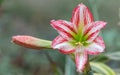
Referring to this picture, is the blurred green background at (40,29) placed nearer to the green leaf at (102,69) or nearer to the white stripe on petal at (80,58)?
the green leaf at (102,69)

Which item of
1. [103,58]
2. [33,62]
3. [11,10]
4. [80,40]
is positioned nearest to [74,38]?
[80,40]

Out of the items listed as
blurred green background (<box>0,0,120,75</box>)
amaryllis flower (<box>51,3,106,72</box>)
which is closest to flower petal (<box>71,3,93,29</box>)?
amaryllis flower (<box>51,3,106,72</box>)

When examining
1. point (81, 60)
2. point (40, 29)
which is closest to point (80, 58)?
point (81, 60)

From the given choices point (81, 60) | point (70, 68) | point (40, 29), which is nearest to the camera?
point (81, 60)

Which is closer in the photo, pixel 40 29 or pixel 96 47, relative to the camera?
pixel 96 47

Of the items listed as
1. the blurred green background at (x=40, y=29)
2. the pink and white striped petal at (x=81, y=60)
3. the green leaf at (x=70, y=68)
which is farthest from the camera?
the blurred green background at (x=40, y=29)

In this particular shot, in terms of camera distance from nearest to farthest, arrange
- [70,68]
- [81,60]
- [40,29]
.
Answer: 1. [81,60]
2. [70,68]
3. [40,29]

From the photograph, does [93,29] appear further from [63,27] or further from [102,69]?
[102,69]

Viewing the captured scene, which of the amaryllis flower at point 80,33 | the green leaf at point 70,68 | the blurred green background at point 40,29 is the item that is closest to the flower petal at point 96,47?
the amaryllis flower at point 80,33
